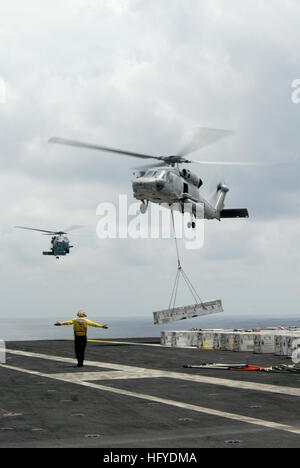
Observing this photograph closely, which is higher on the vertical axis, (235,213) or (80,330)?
(235,213)

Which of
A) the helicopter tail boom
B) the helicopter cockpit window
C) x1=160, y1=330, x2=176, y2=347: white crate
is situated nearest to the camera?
the helicopter cockpit window

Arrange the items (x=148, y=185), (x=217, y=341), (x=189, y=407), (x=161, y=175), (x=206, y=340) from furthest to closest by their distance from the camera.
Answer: (x=161, y=175), (x=148, y=185), (x=206, y=340), (x=217, y=341), (x=189, y=407)

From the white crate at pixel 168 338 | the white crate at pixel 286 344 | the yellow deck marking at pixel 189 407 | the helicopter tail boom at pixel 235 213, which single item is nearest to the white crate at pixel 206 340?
the white crate at pixel 168 338

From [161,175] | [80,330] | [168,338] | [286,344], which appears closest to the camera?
[80,330]

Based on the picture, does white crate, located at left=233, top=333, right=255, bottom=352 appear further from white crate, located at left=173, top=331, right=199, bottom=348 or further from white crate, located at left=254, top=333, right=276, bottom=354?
white crate, located at left=173, top=331, right=199, bottom=348

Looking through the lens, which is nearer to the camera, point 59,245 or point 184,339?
point 184,339

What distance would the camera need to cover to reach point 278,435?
978 cm

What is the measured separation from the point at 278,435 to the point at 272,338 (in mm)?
19362

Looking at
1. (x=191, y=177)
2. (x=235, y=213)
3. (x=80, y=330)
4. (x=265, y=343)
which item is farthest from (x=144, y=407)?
(x=235, y=213)

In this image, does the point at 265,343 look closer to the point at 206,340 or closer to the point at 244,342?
the point at 244,342

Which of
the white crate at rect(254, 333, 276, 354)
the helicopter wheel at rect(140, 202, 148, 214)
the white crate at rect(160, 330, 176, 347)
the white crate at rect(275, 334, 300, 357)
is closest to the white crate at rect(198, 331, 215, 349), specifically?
the white crate at rect(160, 330, 176, 347)

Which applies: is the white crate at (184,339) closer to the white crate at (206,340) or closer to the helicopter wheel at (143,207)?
the white crate at (206,340)

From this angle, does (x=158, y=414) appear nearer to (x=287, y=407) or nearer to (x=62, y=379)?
(x=287, y=407)
